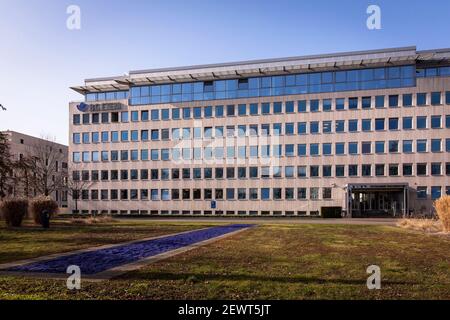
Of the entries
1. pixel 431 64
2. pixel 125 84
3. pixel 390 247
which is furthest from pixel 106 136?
pixel 390 247

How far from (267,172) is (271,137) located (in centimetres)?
500

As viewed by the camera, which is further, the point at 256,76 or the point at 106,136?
the point at 106,136

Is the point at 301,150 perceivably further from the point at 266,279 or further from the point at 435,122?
the point at 266,279

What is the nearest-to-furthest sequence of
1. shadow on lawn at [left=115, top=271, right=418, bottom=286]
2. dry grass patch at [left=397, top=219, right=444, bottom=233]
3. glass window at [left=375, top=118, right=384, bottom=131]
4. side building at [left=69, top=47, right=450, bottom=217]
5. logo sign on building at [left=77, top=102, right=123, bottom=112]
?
shadow on lawn at [left=115, top=271, right=418, bottom=286], dry grass patch at [left=397, top=219, right=444, bottom=233], side building at [left=69, top=47, right=450, bottom=217], glass window at [left=375, top=118, right=384, bottom=131], logo sign on building at [left=77, top=102, right=123, bottom=112]

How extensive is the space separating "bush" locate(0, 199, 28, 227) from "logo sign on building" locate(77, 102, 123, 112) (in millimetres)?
37900

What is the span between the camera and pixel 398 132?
53.1 meters

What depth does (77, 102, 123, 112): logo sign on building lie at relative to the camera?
6412 cm

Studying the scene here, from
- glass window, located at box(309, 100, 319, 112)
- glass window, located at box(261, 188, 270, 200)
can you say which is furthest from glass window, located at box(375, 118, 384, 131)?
glass window, located at box(261, 188, 270, 200)

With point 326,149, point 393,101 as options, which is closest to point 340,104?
point 326,149

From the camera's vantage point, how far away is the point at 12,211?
27562 mm

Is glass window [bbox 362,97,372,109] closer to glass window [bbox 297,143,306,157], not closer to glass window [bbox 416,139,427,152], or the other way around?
glass window [bbox 416,139,427,152]

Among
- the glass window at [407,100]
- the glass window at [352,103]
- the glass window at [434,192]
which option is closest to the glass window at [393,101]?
the glass window at [407,100]

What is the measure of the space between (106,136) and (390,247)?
55.7 m
